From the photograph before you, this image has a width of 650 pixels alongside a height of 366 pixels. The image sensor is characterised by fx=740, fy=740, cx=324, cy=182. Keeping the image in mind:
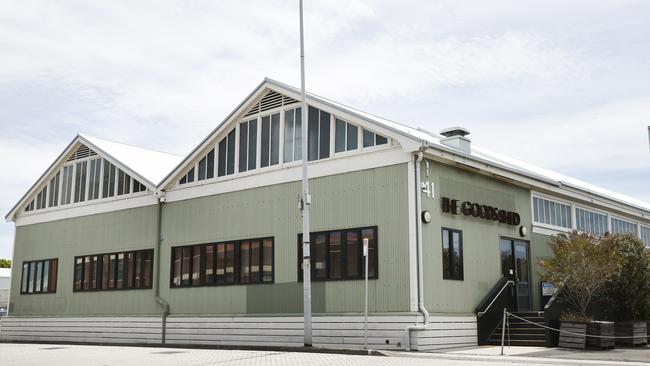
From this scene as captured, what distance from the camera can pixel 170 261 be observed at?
26609 mm

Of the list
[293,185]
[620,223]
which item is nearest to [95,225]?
[293,185]

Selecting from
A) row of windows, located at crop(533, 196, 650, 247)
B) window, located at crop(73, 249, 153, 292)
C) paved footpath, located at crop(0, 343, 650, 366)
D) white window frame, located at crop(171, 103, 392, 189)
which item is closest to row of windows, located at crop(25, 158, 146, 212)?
window, located at crop(73, 249, 153, 292)

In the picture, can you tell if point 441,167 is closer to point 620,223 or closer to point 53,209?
point 620,223

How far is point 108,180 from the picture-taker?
98.4 feet

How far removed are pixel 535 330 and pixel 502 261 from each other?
319 cm

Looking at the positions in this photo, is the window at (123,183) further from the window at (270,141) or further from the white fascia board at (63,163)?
the window at (270,141)

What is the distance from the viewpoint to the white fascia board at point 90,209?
28391 millimetres

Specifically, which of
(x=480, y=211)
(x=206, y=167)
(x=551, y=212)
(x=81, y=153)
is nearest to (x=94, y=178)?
(x=81, y=153)

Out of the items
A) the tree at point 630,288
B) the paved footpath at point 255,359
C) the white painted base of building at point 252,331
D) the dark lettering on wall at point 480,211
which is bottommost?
the paved footpath at point 255,359

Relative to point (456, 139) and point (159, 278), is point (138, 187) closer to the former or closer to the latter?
point (159, 278)

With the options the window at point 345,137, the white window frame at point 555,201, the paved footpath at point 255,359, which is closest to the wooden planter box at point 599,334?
the paved footpath at point 255,359

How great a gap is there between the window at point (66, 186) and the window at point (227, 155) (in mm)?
9289

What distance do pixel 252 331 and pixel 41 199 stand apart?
14.8 m

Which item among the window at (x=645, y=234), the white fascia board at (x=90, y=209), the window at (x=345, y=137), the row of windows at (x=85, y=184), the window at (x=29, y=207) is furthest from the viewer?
the window at (x=645, y=234)
